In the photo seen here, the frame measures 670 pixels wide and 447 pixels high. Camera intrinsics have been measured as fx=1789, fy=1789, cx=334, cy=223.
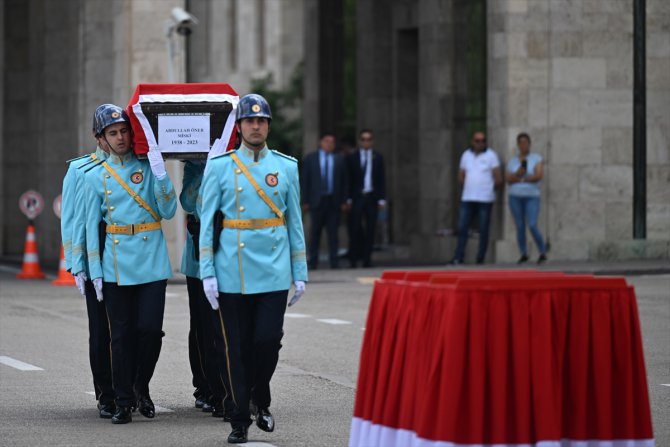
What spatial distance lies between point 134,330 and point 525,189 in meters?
15.0

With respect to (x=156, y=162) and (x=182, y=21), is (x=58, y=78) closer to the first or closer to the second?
(x=182, y=21)

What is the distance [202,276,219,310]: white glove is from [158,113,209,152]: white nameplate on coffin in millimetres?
1172

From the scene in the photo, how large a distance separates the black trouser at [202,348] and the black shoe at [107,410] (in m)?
0.57

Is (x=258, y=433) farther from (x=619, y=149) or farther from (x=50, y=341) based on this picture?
(x=619, y=149)

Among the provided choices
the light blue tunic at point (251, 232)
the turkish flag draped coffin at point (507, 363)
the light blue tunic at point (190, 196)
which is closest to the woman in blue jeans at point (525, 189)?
the light blue tunic at point (190, 196)

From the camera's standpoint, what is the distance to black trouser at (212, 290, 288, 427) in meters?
9.77

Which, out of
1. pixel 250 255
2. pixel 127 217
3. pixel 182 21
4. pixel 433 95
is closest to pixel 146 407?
pixel 127 217

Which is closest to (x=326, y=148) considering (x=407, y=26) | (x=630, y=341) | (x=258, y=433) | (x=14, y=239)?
(x=407, y=26)

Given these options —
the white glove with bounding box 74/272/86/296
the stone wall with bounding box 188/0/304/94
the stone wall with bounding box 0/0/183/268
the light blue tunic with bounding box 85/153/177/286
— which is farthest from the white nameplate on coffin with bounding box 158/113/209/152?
the stone wall with bounding box 188/0/304/94

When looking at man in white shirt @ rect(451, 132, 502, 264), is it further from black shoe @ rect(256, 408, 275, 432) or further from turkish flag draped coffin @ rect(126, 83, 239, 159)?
black shoe @ rect(256, 408, 275, 432)

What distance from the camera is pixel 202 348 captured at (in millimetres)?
11047

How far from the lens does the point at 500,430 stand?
771 cm

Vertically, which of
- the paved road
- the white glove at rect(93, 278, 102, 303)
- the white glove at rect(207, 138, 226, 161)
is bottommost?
the paved road

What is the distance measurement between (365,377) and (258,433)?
1.70 metres
